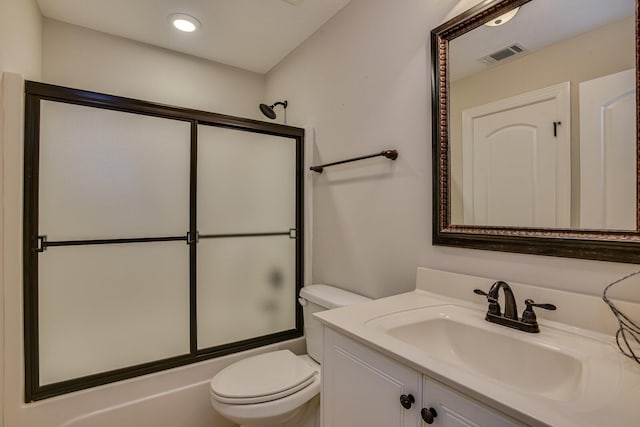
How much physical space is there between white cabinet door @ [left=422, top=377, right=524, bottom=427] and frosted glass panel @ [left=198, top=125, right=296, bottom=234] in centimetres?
145

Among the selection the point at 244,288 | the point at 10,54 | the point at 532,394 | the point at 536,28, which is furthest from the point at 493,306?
the point at 10,54

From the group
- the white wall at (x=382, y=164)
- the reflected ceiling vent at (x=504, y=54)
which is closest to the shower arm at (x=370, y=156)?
the white wall at (x=382, y=164)

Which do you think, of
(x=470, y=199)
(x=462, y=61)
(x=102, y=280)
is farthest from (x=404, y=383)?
(x=102, y=280)

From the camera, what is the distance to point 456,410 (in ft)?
2.16

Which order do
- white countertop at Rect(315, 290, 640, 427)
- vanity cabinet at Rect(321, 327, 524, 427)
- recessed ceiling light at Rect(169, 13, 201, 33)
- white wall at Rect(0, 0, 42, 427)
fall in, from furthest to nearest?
recessed ceiling light at Rect(169, 13, 201, 33) → white wall at Rect(0, 0, 42, 427) → vanity cabinet at Rect(321, 327, 524, 427) → white countertop at Rect(315, 290, 640, 427)

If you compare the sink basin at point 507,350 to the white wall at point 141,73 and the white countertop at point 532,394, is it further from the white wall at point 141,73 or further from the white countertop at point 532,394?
the white wall at point 141,73

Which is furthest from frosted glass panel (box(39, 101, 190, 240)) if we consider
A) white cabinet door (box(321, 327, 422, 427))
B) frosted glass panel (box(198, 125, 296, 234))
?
white cabinet door (box(321, 327, 422, 427))

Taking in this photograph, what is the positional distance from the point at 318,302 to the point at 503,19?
4.85ft

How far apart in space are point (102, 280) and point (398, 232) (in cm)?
147

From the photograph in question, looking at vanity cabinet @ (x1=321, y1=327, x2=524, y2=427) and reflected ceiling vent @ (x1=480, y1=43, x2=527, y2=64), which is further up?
reflected ceiling vent @ (x1=480, y1=43, x2=527, y2=64)

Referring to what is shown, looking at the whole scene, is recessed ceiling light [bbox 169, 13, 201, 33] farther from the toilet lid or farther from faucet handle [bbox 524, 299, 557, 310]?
faucet handle [bbox 524, 299, 557, 310]

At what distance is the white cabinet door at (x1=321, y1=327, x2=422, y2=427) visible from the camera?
2.52 ft

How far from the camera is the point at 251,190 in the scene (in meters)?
1.96

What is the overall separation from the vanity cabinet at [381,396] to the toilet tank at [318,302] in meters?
0.53
